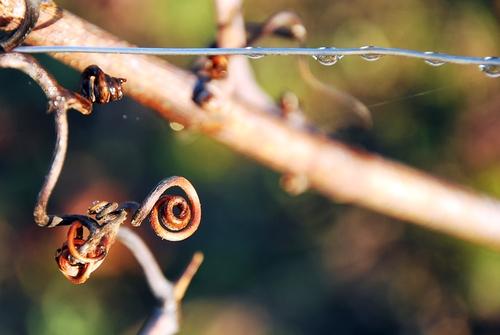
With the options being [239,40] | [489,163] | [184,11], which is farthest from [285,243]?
[239,40]

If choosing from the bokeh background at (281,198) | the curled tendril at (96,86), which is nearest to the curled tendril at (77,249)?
the curled tendril at (96,86)

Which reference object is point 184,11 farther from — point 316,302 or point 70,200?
point 316,302

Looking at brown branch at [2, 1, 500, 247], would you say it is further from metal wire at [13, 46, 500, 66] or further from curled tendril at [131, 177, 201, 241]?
curled tendril at [131, 177, 201, 241]

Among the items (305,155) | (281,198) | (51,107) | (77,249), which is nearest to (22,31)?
(51,107)

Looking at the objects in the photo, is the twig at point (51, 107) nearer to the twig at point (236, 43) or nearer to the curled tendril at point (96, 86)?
the curled tendril at point (96, 86)

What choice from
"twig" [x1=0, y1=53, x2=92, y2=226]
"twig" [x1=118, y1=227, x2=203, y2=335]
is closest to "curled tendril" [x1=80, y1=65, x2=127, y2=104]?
"twig" [x1=0, y1=53, x2=92, y2=226]
